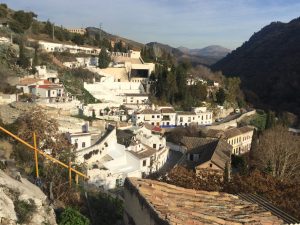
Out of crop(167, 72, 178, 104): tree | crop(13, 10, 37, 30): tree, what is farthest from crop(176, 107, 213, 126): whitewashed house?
crop(13, 10, 37, 30): tree

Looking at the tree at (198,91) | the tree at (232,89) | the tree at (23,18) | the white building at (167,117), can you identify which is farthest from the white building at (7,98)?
the tree at (232,89)

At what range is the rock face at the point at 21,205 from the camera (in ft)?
25.3

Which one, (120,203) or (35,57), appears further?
(35,57)

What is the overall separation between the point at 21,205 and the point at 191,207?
11.9 ft

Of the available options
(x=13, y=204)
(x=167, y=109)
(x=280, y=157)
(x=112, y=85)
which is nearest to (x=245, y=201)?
(x=13, y=204)

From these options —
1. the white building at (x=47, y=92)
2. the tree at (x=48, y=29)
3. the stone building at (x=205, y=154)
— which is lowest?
the stone building at (x=205, y=154)

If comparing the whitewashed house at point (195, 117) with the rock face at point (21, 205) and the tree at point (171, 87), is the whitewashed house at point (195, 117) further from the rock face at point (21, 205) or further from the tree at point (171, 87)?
the rock face at point (21, 205)

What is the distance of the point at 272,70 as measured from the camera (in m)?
100

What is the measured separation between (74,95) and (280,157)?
73.7 ft

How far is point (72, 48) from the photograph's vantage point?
187ft

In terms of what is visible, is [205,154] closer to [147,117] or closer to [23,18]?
[147,117]

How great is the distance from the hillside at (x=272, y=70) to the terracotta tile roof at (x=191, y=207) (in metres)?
71.1

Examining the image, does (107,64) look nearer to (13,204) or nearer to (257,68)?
(13,204)

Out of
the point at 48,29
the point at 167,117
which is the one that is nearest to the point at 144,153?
the point at 167,117
